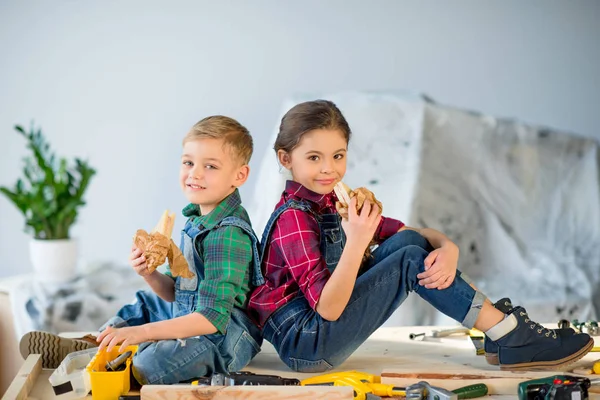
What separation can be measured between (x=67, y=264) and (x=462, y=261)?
1696 millimetres

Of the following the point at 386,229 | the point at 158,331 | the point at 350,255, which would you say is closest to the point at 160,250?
the point at 158,331

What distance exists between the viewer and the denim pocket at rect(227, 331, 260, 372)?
1747mm

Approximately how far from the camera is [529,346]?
173 centimetres

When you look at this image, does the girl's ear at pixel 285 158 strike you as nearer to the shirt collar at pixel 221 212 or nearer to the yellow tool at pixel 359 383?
the shirt collar at pixel 221 212

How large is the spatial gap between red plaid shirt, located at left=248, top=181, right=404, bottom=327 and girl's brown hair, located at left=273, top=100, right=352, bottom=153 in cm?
10

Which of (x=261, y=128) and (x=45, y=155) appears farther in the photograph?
(x=261, y=128)

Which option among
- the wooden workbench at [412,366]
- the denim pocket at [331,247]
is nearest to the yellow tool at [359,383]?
the wooden workbench at [412,366]

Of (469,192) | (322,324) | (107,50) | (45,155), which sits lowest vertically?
(322,324)

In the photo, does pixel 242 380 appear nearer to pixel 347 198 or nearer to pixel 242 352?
pixel 242 352

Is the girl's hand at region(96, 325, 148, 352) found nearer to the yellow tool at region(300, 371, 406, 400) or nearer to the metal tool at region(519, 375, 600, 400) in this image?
the yellow tool at region(300, 371, 406, 400)

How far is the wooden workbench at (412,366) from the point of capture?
1.65m

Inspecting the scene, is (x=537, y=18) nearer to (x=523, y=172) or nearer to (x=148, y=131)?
(x=523, y=172)

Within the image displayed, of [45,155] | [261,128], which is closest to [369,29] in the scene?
[261,128]

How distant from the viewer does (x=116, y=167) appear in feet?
12.8
